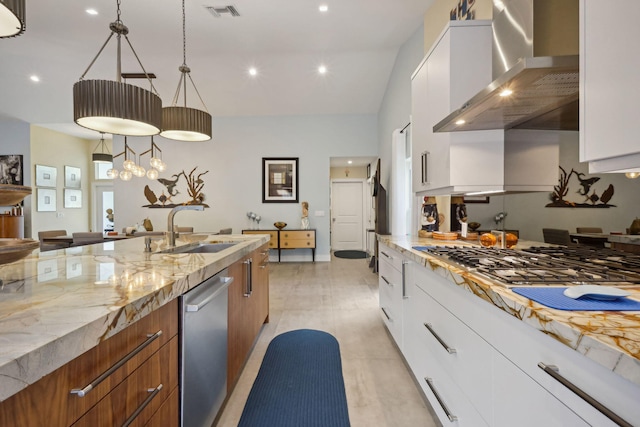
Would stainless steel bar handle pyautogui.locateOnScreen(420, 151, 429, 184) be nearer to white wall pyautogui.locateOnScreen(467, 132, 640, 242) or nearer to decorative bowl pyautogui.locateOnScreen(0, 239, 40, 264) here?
white wall pyautogui.locateOnScreen(467, 132, 640, 242)

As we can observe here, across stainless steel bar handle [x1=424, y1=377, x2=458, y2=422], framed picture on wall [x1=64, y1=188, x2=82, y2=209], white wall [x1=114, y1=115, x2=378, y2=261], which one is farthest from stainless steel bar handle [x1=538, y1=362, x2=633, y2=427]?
framed picture on wall [x1=64, y1=188, x2=82, y2=209]

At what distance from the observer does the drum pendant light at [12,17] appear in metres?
1.05

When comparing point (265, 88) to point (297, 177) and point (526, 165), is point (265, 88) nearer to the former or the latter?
point (297, 177)

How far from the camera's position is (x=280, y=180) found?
6508 mm

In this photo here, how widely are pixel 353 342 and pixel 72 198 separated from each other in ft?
28.9

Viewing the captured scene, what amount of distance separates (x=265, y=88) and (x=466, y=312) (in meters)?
5.35

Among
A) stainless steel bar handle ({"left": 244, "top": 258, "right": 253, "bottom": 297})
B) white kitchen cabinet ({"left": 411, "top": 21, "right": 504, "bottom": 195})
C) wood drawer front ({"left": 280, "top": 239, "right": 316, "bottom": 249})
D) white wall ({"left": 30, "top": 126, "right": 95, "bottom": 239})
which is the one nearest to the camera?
white kitchen cabinet ({"left": 411, "top": 21, "right": 504, "bottom": 195})

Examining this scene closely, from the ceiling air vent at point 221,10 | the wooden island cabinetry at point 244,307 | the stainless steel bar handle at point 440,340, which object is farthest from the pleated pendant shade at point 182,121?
the stainless steel bar handle at point 440,340

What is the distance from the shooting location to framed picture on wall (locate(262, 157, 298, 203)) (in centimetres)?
650

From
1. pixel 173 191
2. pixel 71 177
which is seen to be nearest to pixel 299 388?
pixel 173 191

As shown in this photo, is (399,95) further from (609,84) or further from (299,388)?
(299,388)

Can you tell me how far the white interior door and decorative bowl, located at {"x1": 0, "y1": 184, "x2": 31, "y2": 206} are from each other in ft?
24.9

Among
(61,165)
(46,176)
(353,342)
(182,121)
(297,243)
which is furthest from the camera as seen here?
(61,165)

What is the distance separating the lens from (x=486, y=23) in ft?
6.10
